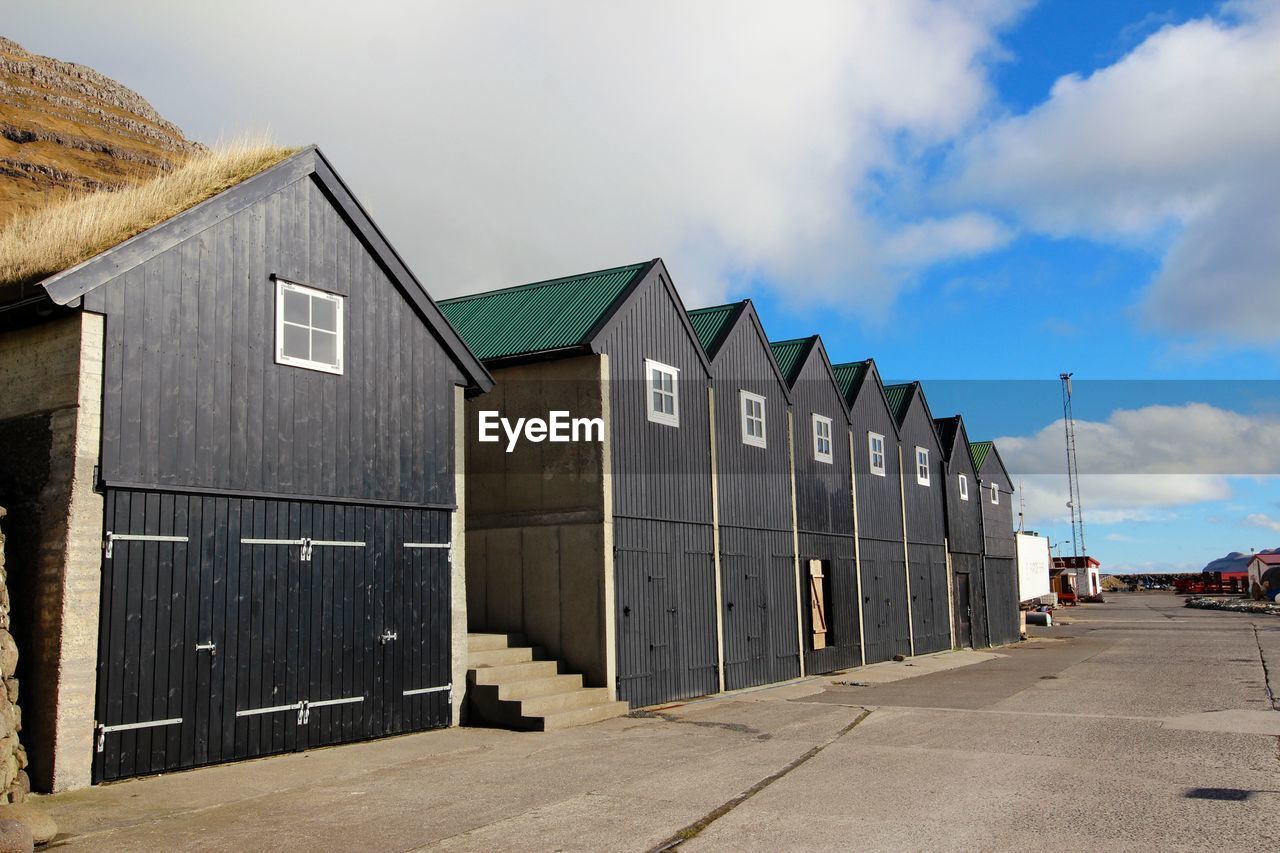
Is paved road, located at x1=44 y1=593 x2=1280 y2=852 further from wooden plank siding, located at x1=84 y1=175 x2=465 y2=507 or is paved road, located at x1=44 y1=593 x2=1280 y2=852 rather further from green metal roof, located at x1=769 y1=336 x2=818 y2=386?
green metal roof, located at x1=769 y1=336 x2=818 y2=386

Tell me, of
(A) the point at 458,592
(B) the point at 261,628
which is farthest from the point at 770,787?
(A) the point at 458,592

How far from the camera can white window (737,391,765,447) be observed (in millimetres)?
20188

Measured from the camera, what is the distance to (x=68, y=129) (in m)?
114

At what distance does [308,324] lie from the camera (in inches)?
490

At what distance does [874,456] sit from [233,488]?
63.5 ft

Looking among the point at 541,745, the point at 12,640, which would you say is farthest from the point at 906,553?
the point at 12,640

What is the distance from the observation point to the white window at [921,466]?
3056 centimetres

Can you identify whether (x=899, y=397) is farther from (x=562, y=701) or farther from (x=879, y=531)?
(x=562, y=701)

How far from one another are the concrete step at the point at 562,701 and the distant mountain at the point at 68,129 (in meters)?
88.2

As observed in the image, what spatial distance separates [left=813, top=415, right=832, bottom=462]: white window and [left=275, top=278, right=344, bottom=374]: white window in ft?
43.4

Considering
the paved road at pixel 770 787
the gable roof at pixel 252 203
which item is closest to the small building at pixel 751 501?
the paved road at pixel 770 787

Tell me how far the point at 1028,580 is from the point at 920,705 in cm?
5080

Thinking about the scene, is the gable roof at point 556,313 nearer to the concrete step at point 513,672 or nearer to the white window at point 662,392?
the white window at point 662,392

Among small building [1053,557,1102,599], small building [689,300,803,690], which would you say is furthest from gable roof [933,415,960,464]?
small building [1053,557,1102,599]
